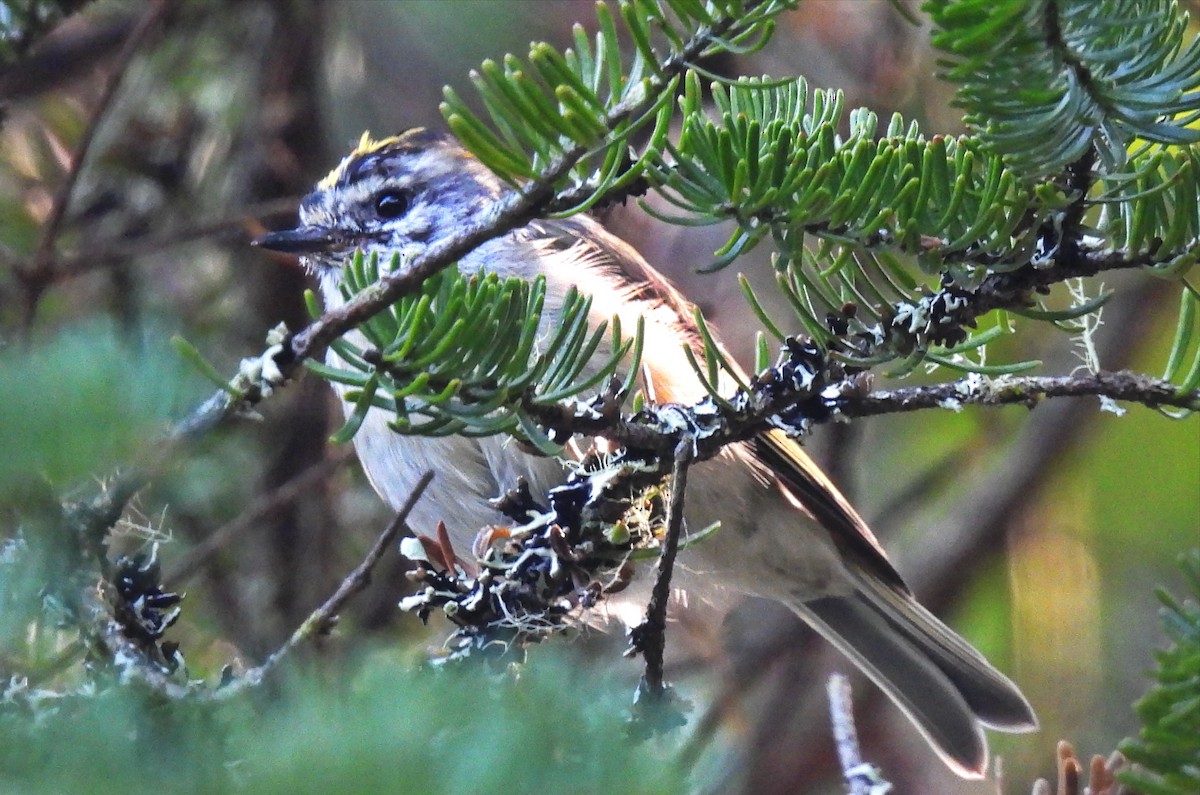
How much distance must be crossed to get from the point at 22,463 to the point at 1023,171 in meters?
0.87

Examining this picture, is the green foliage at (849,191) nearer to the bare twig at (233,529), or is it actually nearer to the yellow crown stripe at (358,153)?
the bare twig at (233,529)

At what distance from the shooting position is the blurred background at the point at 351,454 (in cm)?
288

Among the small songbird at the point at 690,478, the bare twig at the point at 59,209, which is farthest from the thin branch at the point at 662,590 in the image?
the bare twig at the point at 59,209

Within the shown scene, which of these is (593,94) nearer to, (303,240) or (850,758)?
(850,758)

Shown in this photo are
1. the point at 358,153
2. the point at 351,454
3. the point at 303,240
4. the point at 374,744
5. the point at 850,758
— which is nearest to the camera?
the point at 374,744

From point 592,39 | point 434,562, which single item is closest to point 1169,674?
point 434,562

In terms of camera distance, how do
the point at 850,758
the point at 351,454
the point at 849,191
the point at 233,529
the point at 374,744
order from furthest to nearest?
1. the point at 351,454
2. the point at 233,529
3. the point at 850,758
4. the point at 849,191
5. the point at 374,744

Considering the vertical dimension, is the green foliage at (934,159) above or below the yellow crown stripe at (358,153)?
below

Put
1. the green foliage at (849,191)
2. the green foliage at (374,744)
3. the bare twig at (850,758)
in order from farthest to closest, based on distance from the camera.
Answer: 1. the bare twig at (850,758)
2. the green foliage at (849,191)
3. the green foliage at (374,744)

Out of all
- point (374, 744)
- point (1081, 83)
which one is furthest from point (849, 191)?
point (374, 744)

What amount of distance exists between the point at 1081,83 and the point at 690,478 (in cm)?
169

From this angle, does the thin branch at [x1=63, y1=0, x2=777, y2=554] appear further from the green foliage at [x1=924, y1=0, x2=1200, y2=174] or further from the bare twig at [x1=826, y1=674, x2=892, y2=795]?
the bare twig at [x1=826, y1=674, x2=892, y2=795]

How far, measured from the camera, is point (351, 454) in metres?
3.00

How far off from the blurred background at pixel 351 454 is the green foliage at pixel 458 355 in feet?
4.80
